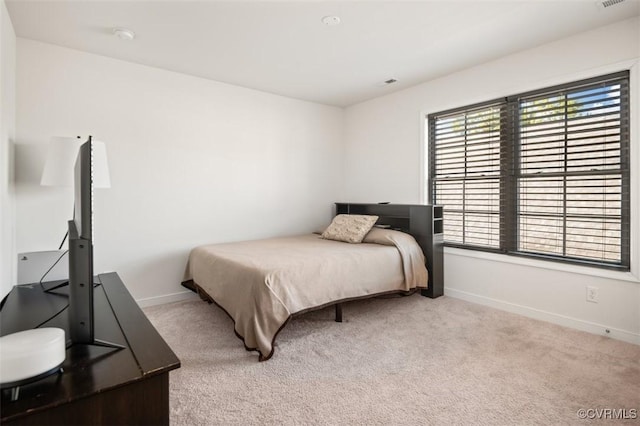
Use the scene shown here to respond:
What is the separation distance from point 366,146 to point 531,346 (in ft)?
10.1

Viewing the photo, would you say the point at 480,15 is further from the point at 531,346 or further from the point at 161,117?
the point at 161,117

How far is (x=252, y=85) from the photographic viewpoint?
13.1 feet

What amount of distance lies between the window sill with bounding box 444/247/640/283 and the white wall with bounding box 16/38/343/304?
2088mm

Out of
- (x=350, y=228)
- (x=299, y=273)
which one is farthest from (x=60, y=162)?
(x=350, y=228)

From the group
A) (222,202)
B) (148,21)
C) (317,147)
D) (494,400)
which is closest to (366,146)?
(317,147)

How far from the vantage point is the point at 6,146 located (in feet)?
7.80

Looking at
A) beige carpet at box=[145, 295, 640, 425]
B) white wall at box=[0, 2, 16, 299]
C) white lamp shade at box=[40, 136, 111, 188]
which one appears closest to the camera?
beige carpet at box=[145, 295, 640, 425]

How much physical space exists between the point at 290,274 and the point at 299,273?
88 millimetres

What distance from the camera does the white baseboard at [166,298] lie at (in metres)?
3.43

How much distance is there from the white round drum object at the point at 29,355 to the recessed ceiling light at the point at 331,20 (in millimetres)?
2484

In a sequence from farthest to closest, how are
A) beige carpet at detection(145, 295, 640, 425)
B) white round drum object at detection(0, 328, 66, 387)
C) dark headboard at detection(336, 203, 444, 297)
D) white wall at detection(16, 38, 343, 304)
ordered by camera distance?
1. dark headboard at detection(336, 203, 444, 297)
2. white wall at detection(16, 38, 343, 304)
3. beige carpet at detection(145, 295, 640, 425)
4. white round drum object at detection(0, 328, 66, 387)

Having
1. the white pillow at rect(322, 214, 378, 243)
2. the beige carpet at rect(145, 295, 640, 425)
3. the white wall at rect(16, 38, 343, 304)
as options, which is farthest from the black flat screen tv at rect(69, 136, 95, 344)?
the white pillow at rect(322, 214, 378, 243)

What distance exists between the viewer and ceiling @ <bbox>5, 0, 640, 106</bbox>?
2369 mm

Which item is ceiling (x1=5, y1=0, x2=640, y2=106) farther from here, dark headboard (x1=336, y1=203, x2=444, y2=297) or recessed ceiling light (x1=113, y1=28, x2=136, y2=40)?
dark headboard (x1=336, y1=203, x2=444, y2=297)
